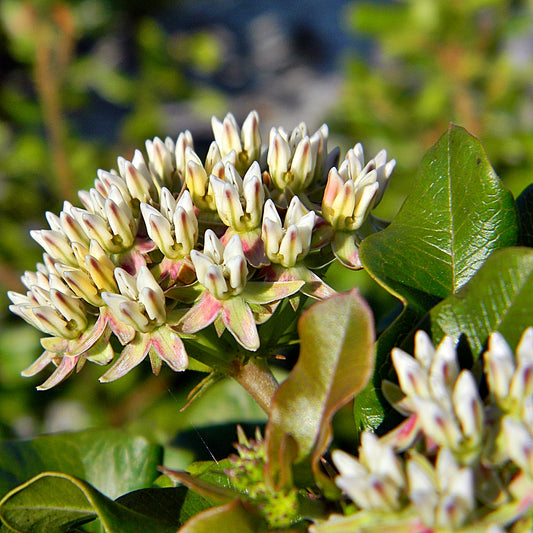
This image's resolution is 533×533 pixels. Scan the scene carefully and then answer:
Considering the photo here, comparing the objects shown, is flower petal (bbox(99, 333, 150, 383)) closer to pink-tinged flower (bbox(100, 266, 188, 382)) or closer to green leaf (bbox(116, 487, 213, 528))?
pink-tinged flower (bbox(100, 266, 188, 382))

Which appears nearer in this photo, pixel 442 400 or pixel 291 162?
pixel 442 400

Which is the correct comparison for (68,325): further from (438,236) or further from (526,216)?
(526,216)

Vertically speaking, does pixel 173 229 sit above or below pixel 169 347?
above

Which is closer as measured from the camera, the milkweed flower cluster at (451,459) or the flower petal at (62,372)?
the milkweed flower cluster at (451,459)

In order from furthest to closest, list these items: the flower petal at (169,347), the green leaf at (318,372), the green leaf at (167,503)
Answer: the flower petal at (169,347)
the green leaf at (167,503)
the green leaf at (318,372)

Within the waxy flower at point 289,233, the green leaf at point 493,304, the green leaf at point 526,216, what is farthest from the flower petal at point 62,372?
the green leaf at point 526,216

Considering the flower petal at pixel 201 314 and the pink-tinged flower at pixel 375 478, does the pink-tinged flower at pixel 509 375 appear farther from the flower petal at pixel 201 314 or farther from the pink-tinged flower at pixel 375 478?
the flower petal at pixel 201 314

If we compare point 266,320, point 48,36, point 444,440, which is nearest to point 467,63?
point 48,36

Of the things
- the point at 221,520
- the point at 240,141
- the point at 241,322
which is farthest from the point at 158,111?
the point at 221,520
